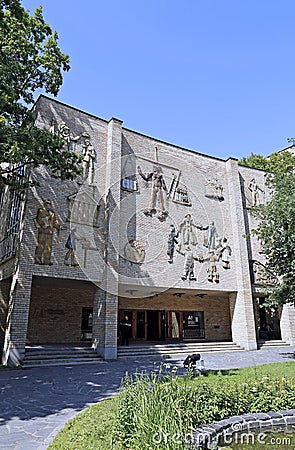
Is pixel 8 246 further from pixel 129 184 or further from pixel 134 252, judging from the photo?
pixel 129 184

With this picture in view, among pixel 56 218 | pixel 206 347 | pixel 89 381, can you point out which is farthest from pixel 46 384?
pixel 206 347

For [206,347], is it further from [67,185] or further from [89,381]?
[67,185]

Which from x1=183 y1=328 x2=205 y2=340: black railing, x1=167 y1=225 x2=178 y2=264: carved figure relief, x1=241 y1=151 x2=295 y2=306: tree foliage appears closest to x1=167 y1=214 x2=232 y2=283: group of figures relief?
x1=167 y1=225 x2=178 y2=264: carved figure relief

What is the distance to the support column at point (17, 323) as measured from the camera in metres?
10.8

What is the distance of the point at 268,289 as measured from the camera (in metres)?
14.1

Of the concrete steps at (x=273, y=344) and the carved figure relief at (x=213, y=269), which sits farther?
the concrete steps at (x=273, y=344)

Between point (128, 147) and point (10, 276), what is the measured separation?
26.5ft

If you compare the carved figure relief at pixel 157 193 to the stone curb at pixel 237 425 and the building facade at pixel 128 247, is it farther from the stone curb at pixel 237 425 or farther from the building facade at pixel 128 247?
the stone curb at pixel 237 425

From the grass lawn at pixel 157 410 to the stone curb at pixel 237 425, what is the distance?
0.44ft

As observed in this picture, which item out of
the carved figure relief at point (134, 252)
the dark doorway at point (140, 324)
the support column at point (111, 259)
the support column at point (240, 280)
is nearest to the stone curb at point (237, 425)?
the support column at point (111, 259)

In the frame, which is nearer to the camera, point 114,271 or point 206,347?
point 114,271

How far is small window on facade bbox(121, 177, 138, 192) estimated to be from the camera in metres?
15.3

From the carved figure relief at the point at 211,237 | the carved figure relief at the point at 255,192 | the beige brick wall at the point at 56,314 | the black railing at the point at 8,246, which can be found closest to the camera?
the black railing at the point at 8,246

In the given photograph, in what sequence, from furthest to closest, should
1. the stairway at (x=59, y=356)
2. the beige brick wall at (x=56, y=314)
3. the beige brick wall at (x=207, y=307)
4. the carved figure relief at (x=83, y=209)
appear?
the beige brick wall at (x=207, y=307)
the beige brick wall at (x=56, y=314)
the carved figure relief at (x=83, y=209)
the stairway at (x=59, y=356)
